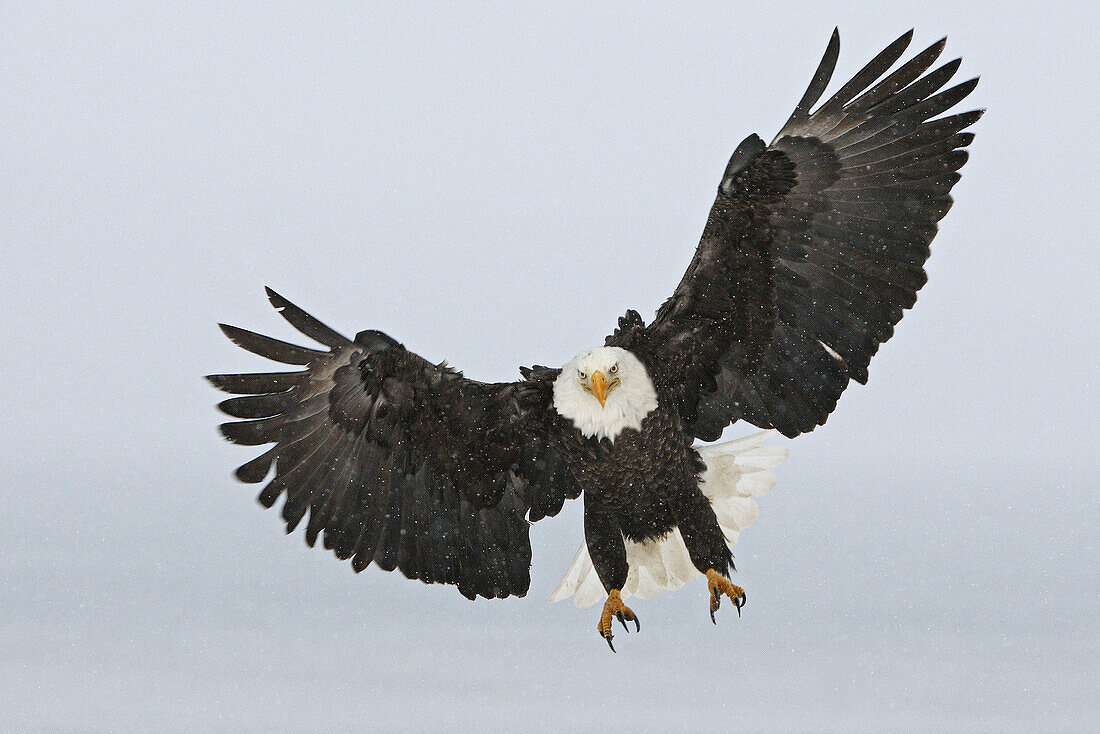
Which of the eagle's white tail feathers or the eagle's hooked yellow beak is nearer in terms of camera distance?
the eagle's hooked yellow beak

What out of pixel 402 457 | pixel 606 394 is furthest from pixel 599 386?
pixel 402 457

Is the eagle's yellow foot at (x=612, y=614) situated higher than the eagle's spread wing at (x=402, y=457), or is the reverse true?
the eagle's spread wing at (x=402, y=457)

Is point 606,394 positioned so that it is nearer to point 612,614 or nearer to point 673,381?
point 673,381

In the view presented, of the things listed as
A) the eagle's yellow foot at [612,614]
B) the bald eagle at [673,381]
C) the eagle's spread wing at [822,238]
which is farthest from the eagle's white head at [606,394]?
the eagle's yellow foot at [612,614]

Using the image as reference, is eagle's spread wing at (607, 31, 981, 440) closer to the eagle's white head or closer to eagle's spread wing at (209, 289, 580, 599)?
the eagle's white head

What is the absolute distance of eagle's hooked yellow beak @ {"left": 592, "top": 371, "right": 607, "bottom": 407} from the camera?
526 cm

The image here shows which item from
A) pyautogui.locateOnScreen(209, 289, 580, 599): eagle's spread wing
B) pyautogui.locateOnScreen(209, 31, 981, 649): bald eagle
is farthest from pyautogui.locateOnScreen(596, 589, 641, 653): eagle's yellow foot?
pyautogui.locateOnScreen(209, 289, 580, 599): eagle's spread wing

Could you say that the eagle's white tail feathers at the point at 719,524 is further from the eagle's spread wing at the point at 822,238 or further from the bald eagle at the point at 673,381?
the eagle's spread wing at the point at 822,238

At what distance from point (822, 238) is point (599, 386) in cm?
142

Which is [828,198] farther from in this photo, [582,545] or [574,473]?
[582,545]

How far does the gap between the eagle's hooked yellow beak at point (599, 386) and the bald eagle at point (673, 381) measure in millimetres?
11

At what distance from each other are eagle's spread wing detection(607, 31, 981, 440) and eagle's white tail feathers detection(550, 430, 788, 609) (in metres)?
0.55

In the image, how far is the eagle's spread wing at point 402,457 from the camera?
5570 mm

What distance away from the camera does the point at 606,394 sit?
210 inches
